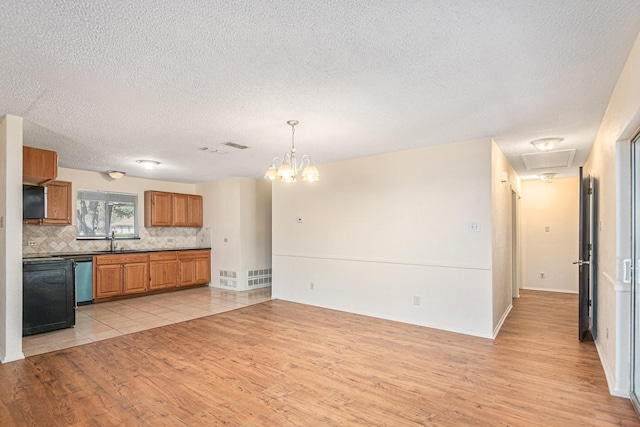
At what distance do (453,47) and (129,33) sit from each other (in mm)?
1874

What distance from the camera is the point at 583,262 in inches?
154

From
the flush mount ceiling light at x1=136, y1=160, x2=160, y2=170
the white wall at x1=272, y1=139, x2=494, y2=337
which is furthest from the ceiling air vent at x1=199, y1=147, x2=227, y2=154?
the white wall at x1=272, y1=139, x2=494, y2=337

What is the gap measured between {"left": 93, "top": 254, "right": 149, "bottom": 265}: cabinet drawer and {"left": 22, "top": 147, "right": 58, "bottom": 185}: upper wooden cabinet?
2.34 m

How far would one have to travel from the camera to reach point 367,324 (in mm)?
4527

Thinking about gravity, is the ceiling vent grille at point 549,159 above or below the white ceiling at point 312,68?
below

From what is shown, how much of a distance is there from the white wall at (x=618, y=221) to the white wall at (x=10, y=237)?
16.5 feet

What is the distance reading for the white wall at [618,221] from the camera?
86.2 inches

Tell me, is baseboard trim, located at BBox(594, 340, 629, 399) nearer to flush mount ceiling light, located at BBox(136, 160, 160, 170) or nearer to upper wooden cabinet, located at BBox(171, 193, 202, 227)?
flush mount ceiling light, located at BBox(136, 160, 160, 170)

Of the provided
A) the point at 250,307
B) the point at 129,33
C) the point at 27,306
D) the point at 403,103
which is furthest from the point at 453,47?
the point at 27,306

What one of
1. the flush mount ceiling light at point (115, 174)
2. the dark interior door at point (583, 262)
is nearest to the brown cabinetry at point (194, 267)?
the flush mount ceiling light at point (115, 174)

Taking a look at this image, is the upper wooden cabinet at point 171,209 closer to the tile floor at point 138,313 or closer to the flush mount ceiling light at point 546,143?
the tile floor at point 138,313

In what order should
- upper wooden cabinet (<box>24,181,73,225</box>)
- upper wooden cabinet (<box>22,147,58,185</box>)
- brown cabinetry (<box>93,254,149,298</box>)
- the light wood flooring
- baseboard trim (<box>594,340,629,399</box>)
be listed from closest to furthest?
the light wood flooring, baseboard trim (<box>594,340,629,399</box>), upper wooden cabinet (<box>22,147,58,185</box>), upper wooden cabinet (<box>24,181,73,225</box>), brown cabinetry (<box>93,254,149,298</box>)

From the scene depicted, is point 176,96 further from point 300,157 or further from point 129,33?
point 300,157

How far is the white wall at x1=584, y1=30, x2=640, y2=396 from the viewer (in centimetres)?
219
